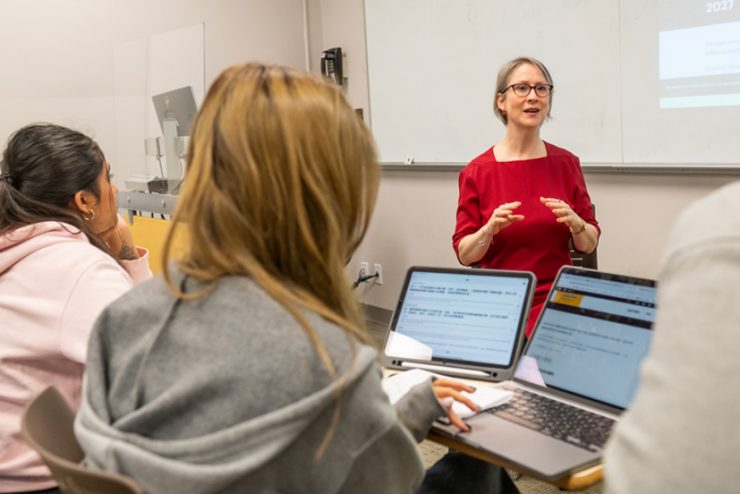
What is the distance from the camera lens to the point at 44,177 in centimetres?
180

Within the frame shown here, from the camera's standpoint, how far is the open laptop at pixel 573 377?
1.27 m

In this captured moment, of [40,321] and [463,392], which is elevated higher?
[40,321]

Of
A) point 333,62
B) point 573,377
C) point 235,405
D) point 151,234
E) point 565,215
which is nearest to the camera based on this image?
point 235,405

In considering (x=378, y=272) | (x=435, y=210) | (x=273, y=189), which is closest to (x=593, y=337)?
(x=273, y=189)

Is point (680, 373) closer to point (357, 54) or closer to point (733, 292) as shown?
point (733, 292)

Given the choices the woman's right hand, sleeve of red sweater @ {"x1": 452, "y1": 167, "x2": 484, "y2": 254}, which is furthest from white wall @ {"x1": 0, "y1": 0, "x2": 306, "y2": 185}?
the woman's right hand

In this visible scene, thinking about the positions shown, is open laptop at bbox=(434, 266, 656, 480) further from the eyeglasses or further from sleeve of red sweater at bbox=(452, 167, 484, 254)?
the eyeglasses

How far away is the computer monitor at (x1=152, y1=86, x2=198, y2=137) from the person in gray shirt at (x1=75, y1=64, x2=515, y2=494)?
2352mm

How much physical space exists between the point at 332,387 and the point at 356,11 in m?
3.95

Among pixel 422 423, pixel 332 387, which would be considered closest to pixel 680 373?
pixel 332 387

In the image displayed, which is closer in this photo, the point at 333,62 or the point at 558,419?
the point at 558,419

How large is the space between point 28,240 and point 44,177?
199 millimetres

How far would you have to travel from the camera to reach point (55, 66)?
407 centimetres

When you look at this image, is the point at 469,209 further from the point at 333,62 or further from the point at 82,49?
the point at 82,49
